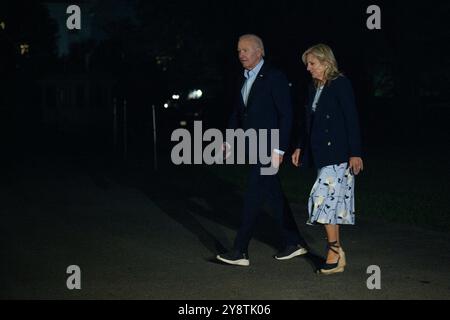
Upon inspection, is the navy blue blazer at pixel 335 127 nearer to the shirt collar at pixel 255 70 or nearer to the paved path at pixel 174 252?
the shirt collar at pixel 255 70

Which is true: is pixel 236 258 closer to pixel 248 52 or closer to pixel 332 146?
pixel 332 146

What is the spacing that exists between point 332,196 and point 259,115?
40.4 inches

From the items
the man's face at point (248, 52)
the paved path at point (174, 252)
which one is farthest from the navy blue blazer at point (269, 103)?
the paved path at point (174, 252)

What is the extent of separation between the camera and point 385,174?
62.4 ft

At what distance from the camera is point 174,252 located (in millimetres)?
9195

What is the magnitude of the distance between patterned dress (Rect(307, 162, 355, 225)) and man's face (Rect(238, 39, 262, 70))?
1173 mm

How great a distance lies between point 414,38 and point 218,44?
1008 cm

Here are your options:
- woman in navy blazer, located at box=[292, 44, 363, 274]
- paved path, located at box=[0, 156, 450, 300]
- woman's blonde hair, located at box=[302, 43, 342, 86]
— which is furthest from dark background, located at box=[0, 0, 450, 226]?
woman's blonde hair, located at box=[302, 43, 342, 86]

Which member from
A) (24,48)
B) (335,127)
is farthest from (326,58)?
(24,48)

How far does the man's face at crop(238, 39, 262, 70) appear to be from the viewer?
27.5ft

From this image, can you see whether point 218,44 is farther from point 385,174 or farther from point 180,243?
point 180,243

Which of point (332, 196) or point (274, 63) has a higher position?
point (274, 63)

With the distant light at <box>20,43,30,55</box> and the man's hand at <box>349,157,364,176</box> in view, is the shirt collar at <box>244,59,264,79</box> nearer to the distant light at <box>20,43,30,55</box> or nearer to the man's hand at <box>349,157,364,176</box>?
the man's hand at <box>349,157,364,176</box>
